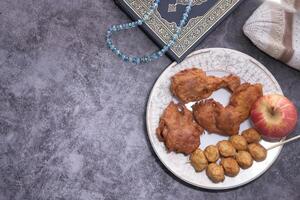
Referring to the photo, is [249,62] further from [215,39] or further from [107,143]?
[107,143]

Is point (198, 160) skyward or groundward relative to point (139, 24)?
groundward

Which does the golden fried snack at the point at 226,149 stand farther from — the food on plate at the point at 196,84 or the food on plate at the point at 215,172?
the food on plate at the point at 196,84

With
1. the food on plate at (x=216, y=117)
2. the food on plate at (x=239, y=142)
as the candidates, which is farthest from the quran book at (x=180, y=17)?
the food on plate at (x=239, y=142)

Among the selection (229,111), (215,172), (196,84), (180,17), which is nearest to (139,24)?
(180,17)

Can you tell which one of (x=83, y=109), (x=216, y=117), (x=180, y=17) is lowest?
(x=83, y=109)

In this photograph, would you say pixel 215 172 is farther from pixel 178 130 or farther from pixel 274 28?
pixel 274 28

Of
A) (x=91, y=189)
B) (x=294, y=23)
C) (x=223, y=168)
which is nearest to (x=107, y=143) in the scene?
(x=91, y=189)

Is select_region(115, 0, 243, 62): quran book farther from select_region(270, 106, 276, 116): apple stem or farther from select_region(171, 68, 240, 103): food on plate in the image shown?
select_region(270, 106, 276, 116): apple stem

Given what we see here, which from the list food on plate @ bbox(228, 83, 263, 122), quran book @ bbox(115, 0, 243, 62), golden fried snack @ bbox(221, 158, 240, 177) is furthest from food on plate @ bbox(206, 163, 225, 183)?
quran book @ bbox(115, 0, 243, 62)
